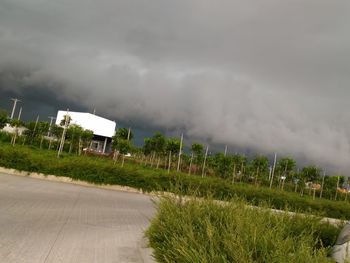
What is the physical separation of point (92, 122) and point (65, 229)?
62870 mm

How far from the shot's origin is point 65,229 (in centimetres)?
827

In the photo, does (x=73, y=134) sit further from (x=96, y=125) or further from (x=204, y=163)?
(x=96, y=125)

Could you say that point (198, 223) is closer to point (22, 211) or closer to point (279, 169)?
point (22, 211)

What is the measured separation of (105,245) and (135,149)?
1807 inches

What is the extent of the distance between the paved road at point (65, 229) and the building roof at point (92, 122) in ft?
182

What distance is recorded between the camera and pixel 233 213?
665cm

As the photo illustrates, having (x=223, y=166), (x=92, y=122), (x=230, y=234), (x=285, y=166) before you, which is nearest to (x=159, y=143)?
(x=223, y=166)

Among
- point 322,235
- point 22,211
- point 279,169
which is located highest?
point 279,169

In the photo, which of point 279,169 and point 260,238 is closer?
point 260,238

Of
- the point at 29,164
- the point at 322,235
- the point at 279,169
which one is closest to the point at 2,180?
the point at 29,164

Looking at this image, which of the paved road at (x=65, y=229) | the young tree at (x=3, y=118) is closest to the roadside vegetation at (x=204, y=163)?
the young tree at (x=3, y=118)

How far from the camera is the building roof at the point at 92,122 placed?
67.9 meters

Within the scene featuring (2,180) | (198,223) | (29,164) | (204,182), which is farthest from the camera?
(204,182)

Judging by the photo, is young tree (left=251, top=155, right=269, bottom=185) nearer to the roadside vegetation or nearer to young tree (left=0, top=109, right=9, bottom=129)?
the roadside vegetation
